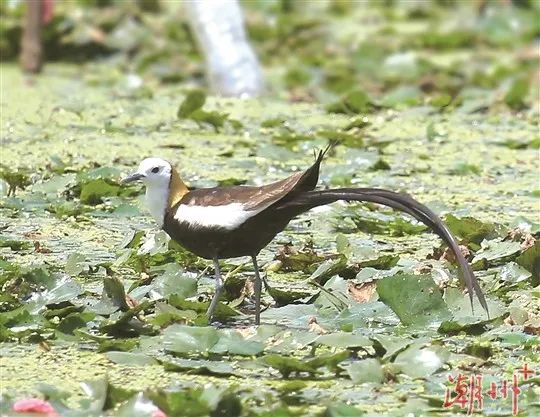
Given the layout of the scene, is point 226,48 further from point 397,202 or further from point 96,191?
point 397,202

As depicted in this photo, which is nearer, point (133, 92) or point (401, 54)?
point (133, 92)

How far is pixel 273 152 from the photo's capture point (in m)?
5.40

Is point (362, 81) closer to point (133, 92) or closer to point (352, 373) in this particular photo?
point (133, 92)

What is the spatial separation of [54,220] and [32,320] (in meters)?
1.24

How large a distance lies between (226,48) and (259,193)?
3.98m

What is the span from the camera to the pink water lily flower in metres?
2.54

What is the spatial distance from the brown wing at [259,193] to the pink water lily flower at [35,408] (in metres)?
0.84

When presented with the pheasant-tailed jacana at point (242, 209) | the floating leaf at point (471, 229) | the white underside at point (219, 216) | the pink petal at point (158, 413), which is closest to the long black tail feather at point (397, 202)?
the pheasant-tailed jacana at point (242, 209)

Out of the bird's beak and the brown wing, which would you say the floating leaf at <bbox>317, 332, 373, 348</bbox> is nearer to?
the brown wing

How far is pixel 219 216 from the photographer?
327 cm

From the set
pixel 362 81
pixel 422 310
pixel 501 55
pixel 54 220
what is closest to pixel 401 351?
pixel 422 310

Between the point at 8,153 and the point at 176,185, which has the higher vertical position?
the point at 176,185

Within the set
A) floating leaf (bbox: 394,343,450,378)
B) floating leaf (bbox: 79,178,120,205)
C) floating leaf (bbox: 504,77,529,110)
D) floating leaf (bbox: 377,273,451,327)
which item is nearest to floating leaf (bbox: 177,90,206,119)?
floating leaf (bbox: 79,178,120,205)

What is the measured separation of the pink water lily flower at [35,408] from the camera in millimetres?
2543
